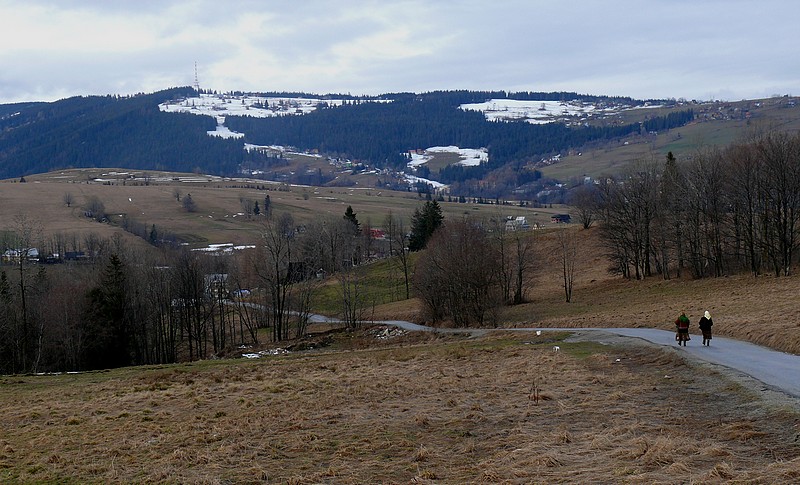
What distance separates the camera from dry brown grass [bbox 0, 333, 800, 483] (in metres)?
12.1

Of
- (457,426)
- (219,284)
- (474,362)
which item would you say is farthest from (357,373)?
(219,284)

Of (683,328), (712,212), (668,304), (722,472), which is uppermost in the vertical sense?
(712,212)

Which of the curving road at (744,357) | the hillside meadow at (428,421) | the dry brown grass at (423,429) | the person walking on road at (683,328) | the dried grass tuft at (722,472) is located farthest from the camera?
the person walking on road at (683,328)

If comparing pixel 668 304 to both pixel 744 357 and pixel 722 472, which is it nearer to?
pixel 744 357

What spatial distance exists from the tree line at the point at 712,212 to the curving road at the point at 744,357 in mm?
28095

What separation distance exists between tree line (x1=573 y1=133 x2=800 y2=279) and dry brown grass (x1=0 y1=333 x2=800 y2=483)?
3760 cm

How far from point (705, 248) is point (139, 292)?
55865 mm

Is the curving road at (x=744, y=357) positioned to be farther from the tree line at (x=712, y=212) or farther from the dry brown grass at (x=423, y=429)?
the tree line at (x=712, y=212)

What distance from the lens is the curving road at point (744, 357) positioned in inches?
733

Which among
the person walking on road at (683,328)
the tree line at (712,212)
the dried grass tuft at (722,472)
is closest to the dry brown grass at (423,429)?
the dried grass tuft at (722,472)

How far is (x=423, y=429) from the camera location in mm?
15961

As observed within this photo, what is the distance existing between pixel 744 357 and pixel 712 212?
4306 centimetres

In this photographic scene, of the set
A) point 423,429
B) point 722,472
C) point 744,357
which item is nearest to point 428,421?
point 423,429

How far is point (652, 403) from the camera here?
17172mm
